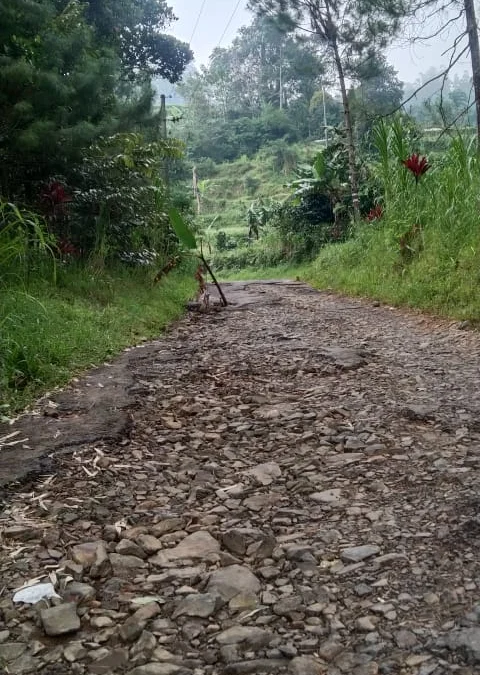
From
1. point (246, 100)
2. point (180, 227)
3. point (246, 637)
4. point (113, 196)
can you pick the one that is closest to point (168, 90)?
point (246, 100)

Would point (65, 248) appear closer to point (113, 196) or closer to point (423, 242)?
point (113, 196)

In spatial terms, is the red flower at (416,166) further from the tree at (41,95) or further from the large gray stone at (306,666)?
the large gray stone at (306,666)

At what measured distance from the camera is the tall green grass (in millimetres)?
5410

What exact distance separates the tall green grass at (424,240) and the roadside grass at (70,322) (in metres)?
2.53

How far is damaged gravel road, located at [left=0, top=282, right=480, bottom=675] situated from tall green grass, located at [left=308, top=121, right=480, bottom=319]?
2262mm

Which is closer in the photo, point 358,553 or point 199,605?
point 199,605

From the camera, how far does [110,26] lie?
12.0 meters

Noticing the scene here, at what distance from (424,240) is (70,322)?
4.12m

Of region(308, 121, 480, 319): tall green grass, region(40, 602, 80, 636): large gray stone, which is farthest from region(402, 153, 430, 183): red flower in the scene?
region(40, 602, 80, 636): large gray stone

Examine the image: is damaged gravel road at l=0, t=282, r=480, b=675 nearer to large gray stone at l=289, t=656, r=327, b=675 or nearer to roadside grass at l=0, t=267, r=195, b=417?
large gray stone at l=289, t=656, r=327, b=675

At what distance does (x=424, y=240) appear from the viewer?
21.6ft

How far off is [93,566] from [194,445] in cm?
92

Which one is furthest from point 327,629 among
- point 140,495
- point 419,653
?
point 140,495

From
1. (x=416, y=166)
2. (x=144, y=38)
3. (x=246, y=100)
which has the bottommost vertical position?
(x=416, y=166)
